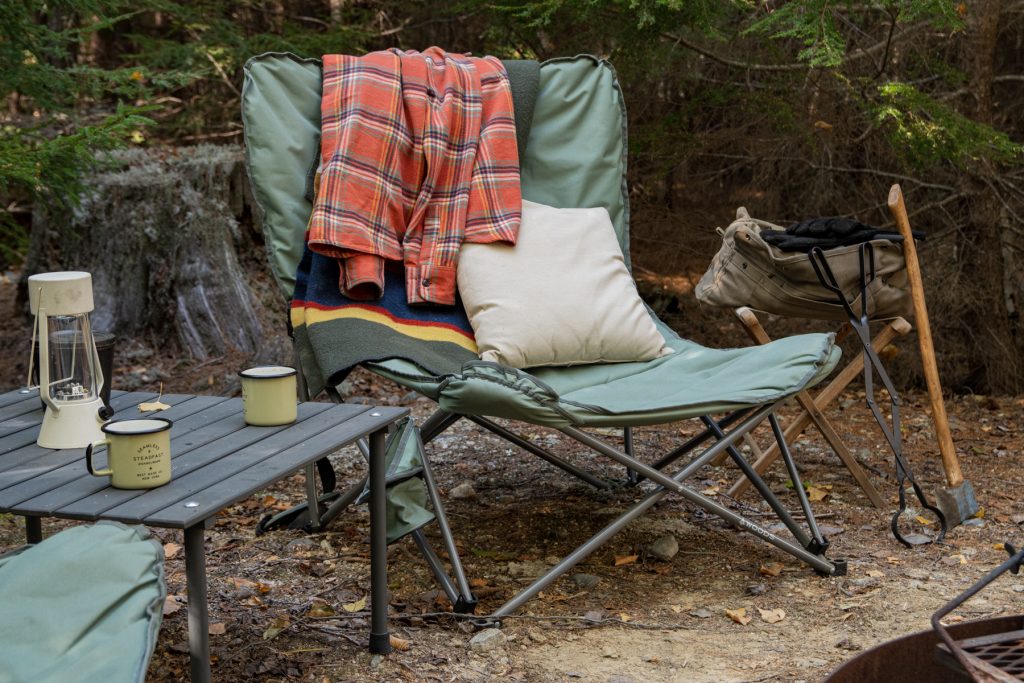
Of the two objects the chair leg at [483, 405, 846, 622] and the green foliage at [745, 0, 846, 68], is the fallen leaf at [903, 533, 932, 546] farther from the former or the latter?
the green foliage at [745, 0, 846, 68]

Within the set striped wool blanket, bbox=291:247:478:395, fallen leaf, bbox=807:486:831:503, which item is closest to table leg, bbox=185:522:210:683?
striped wool blanket, bbox=291:247:478:395

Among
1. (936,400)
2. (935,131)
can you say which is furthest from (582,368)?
(935,131)

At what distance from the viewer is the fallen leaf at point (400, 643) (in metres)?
2.08

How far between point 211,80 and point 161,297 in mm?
1797

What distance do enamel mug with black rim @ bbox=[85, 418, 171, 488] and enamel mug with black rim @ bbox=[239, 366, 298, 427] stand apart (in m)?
0.30

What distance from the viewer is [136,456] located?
4.95 ft

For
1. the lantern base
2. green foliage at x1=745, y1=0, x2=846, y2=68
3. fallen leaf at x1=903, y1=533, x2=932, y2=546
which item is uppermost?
green foliage at x1=745, y1=0, x2=846, y2=68

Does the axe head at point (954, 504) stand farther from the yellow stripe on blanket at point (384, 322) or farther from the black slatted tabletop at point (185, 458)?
Result: the black slatted tabletop at point (185, 458)

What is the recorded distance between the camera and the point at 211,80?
541 centimetres

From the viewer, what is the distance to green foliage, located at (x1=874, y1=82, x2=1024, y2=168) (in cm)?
335

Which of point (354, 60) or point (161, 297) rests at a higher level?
point (354, 60)

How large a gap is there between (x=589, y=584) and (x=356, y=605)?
1.72ft

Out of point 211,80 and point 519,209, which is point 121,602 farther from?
point 211,80

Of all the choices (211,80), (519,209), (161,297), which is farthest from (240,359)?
(211,80)
